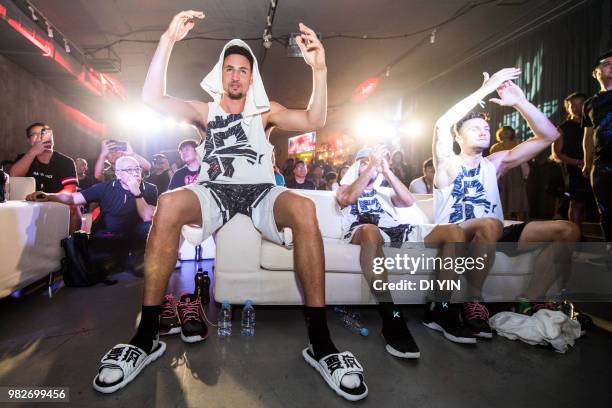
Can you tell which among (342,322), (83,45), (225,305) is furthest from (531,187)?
(83,45)

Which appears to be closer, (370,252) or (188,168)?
(370,252)

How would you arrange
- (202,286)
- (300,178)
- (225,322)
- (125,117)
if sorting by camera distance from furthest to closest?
(125,117) → (300,178) → (202,286) → (225,322)

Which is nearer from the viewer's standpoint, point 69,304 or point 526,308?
point 526,308

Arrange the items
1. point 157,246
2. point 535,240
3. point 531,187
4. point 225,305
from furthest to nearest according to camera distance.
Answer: point 531,187
point 535,240
point 225,305
point 157,246

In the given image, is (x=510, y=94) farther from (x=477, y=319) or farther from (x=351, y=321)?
(x=351, y=321)

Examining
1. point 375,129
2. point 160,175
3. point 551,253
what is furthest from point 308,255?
point 375,129

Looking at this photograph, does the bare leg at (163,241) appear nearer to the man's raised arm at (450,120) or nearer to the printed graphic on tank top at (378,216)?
the printed graphic on tank top at (378,216)

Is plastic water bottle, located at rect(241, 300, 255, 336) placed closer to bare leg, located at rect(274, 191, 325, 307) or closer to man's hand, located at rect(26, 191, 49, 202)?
bare leg, located at rect(274, 191, 325, 307)

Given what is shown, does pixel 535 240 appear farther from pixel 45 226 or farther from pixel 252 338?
pixel 45 226

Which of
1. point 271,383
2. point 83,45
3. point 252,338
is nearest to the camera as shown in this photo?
point 271,383

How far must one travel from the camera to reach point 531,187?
6.22 meters

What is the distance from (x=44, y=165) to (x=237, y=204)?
2.92 m

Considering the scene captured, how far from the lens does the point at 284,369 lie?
4.89 ft

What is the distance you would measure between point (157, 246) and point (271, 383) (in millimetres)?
811
